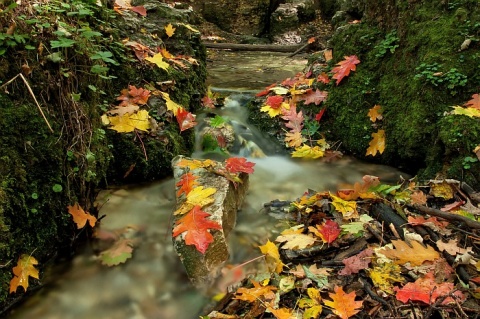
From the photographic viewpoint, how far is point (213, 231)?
98.0 inches

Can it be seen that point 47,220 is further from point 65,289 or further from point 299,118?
point 299,118

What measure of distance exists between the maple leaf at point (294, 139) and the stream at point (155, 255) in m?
0.22

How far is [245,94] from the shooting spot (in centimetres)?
583

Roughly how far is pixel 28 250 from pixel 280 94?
12.1 feet

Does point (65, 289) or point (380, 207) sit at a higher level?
point (380, 207)

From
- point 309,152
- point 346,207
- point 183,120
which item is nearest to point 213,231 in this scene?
point 346,207

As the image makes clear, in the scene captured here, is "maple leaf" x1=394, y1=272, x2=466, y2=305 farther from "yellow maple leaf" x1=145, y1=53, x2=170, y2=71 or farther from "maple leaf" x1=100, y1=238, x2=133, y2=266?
"yellow maple leaf" x1=145, y1=53, x2=170, y2=71

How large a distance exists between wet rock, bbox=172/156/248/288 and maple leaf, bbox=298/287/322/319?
0.67 m

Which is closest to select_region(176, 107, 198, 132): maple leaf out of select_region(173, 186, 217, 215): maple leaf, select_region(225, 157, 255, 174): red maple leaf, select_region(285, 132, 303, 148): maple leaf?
select_region(225, 157, 255, 174): red maple leaf

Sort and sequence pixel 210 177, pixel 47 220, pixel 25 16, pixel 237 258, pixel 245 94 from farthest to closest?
pixel 245 94, pixel 210 177, pixel 237 258, pixel 47 220, pixel 25 16

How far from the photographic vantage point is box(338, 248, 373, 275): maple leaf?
7.14 feet

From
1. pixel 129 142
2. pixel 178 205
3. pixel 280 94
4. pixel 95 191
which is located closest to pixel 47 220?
pixel 95 191

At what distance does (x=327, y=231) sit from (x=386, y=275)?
1.61 feet

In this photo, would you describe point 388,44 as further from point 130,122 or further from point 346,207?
point 130,122
